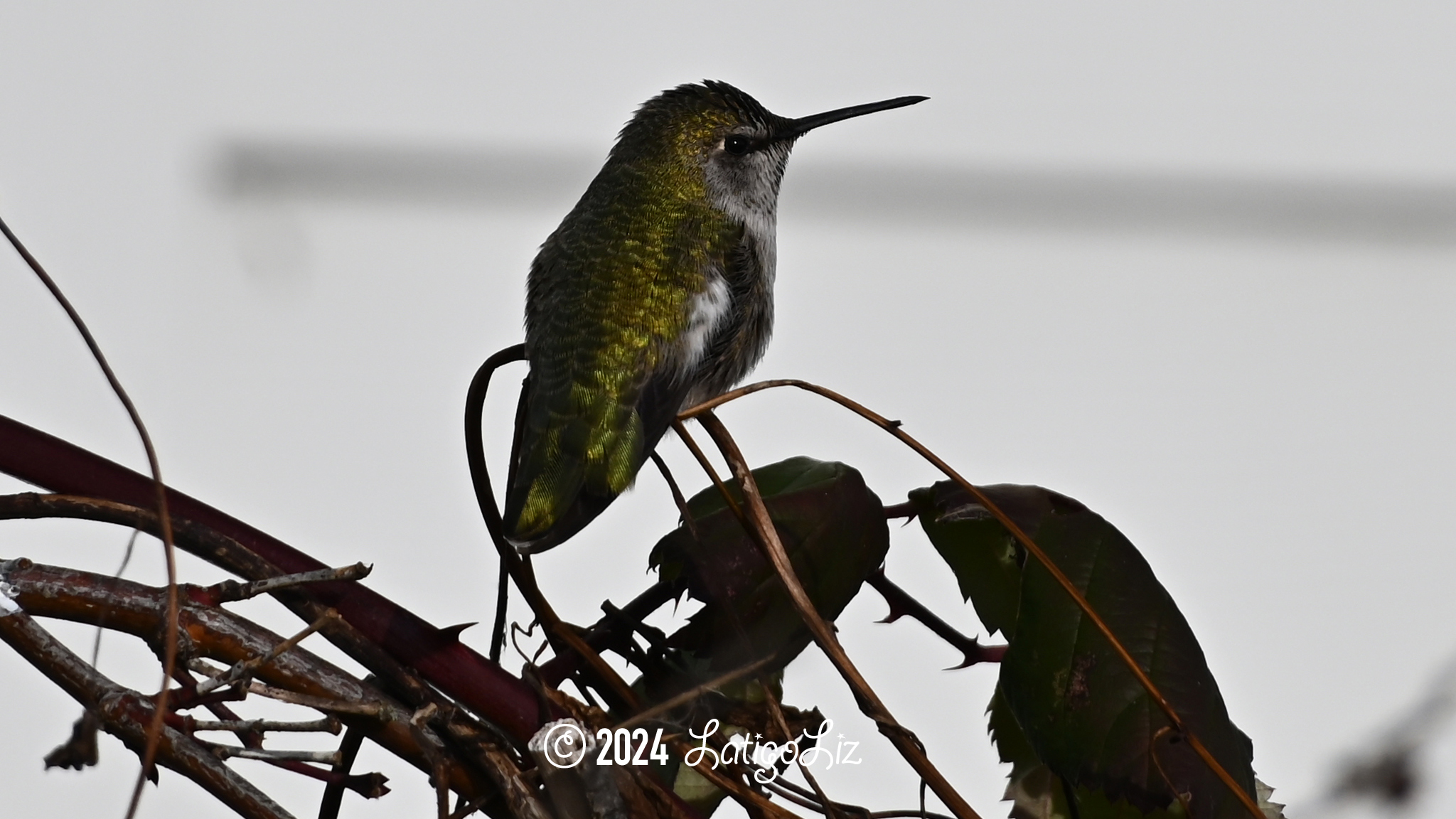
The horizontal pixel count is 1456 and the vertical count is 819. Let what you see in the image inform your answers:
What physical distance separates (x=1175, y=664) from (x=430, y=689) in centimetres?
41

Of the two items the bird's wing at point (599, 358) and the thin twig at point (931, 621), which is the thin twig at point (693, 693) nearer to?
the thin twig at point (931, 621)

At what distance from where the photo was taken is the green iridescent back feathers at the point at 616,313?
1.10 m

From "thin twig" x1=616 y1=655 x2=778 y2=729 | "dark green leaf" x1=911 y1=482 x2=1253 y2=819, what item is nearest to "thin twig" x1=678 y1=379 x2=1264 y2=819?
"dark green leaf" x1=911 y1=482 x2=1253 y2=819

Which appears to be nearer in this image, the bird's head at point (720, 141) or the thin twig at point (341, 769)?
the thin twig at point (341, 769)

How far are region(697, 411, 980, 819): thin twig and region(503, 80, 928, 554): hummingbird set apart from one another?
251 mm

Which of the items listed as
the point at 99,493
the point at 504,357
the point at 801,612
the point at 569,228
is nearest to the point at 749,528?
the point at 801,612

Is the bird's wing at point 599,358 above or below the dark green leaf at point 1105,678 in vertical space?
above

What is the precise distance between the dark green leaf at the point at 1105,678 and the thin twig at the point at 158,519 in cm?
42

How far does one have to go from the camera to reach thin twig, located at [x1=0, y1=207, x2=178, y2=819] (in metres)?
0.56

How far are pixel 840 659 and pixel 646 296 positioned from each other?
0.63m

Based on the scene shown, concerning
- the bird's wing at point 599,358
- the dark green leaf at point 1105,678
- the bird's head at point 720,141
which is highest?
the bird's head at point 720,141

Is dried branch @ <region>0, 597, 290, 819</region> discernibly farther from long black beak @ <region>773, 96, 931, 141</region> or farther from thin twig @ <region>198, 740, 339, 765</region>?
long black beak @ <region>773, 96, 931, 141</region>

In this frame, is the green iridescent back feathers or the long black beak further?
the long black beak

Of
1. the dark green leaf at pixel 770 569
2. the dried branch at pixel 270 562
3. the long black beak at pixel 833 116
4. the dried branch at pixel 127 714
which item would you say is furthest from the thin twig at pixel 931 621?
the long black beak at pixel 833 116
